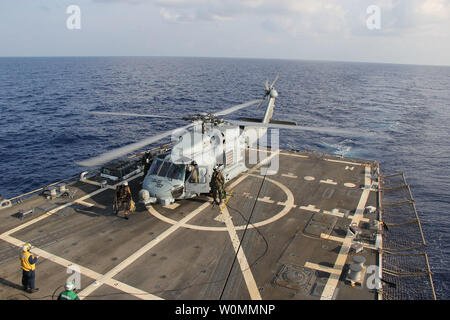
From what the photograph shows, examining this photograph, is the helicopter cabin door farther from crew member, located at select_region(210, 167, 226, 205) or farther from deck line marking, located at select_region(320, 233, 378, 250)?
deck line marking, located at select_region(320, 233, 378, 250)

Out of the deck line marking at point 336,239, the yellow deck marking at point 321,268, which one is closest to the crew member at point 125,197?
the yellow deck marking at point 321,268

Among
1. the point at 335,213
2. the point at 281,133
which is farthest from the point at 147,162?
the point at 281,133

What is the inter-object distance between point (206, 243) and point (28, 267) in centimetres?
695

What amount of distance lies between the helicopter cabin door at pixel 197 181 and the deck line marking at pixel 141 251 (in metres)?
1.02

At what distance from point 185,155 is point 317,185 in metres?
9.50

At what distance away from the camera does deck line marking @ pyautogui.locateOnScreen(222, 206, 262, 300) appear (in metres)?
11.1

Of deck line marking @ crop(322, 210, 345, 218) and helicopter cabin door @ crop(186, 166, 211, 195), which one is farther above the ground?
helicopter cabin door @ crop(186, 166, 211, 195)

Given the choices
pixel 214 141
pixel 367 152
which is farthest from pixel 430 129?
pixel 214 141

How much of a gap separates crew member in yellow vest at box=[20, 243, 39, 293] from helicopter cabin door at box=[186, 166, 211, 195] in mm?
8491

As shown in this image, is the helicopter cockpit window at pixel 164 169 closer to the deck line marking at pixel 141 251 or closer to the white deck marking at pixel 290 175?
the deck line marking at pixel 141 251

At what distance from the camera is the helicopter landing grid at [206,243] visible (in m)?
11.3

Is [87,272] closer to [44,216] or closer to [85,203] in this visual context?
[44,216]

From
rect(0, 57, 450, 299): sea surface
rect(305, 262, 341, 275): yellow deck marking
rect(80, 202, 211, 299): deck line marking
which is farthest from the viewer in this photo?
rect(0, 57, 450, 299): sea surface

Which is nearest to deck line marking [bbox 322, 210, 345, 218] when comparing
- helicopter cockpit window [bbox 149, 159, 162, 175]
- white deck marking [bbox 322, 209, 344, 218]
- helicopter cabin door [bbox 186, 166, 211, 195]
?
white deck marking [bbox 322, 209, 344, 218]
